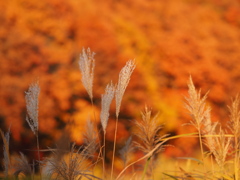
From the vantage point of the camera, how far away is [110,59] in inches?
221

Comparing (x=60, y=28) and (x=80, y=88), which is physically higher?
(x=60, y=28)

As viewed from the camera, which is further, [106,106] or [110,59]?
[110,59]

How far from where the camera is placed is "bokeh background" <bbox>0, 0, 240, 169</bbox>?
510 cm

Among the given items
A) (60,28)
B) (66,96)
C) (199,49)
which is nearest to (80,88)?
(66,96)

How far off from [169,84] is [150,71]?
0.38 m

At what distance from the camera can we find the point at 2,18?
5430 mm

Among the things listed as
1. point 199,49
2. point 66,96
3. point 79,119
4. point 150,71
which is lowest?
point 79,119

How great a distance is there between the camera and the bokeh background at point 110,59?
5.10 meters

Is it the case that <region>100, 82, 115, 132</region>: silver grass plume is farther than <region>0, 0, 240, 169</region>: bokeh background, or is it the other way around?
<region>0, 0, 240, 169</region>: bokeh background

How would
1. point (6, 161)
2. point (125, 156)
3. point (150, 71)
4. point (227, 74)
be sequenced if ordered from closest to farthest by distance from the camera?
point (6, 161) < point (125, 156) < point (150, 71) < point (227, 74)

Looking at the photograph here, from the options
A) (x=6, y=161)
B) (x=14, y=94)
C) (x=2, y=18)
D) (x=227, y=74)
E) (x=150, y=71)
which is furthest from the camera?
(x=227, y=74)

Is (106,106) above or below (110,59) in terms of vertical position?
below

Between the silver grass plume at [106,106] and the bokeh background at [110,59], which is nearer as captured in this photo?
the silver grass plume at [106,106]

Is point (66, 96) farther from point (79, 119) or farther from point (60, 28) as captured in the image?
point (60, 28)
